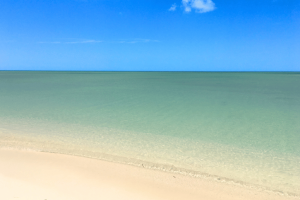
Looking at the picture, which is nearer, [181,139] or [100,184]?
[100,184]

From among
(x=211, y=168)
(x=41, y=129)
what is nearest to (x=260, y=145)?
(x=211, y=168)

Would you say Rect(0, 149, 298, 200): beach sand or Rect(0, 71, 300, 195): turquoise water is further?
Rect(0, 71, 300, 195): turquoise water

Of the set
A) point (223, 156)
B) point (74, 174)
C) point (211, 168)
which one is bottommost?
point (74, 174)

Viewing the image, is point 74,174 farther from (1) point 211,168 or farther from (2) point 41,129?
(2) point 41,129

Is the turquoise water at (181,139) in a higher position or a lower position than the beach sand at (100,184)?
higher

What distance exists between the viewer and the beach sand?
3.01 metres

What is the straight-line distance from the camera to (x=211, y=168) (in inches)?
166

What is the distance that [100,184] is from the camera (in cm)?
332

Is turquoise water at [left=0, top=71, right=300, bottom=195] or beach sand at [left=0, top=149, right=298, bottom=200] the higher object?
turquoise water at [left=0, top=71, right=300, bottom=195]

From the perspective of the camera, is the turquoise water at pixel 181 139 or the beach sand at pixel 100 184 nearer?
the beach sand at pixel 100 184

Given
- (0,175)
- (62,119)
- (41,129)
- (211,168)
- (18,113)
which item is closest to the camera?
(0,175)

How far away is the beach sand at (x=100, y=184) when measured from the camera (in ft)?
9.87

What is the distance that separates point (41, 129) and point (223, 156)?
527cm

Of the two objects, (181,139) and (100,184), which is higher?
(181,139)
